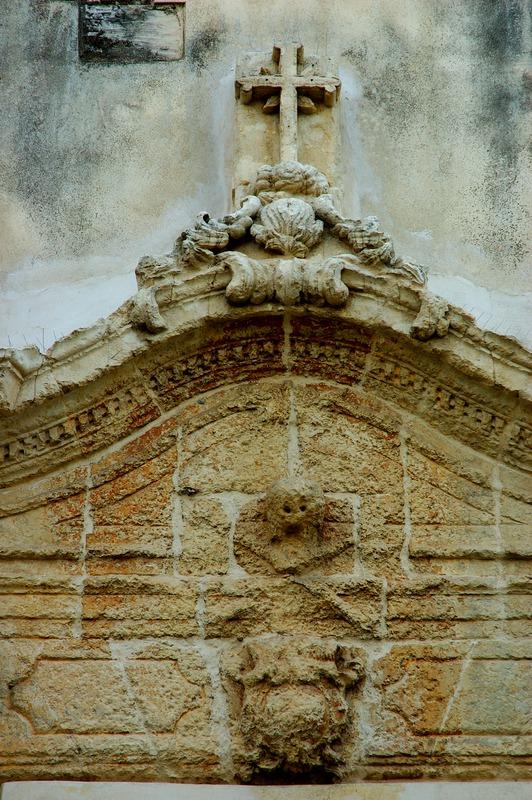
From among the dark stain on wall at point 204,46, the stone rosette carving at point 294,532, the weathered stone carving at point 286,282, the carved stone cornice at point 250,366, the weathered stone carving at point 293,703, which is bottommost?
the weathered stone carving at point 293,703

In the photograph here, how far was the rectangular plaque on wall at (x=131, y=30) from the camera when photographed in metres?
6.82

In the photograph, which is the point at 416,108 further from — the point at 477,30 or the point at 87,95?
the point at 87,95

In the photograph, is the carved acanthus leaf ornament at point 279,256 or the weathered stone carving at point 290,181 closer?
the carved acanthus leaf ornament at point 279,256

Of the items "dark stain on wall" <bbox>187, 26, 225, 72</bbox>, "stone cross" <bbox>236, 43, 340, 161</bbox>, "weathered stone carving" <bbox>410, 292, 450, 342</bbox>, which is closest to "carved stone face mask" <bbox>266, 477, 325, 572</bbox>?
"weathered stone carving" <bbox>410, 292, 450, 342</bbox>

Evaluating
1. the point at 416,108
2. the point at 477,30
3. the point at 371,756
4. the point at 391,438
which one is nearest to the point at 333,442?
the point at 391,438

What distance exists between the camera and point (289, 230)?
233 inches

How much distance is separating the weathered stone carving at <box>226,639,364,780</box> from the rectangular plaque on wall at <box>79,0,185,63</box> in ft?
9.26

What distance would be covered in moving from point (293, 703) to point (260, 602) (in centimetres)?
43

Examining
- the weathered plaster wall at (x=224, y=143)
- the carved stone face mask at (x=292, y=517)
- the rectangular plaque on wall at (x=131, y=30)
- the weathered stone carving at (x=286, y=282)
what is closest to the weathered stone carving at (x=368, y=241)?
the weathered stone carving at (x=286, y=282)

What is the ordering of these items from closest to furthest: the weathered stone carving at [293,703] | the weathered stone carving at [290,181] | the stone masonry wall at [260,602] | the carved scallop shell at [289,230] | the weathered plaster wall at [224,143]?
the weathered stone carving at [293,703]
the stone masonry wall at [260,602]
the carved scallop shell at [289,230]
the weathered stone carving at [290,181]
the weathered plaster wall at [224,143]

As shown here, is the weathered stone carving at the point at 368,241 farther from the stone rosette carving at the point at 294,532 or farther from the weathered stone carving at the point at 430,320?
the stone rosette carving at the point at 294,532

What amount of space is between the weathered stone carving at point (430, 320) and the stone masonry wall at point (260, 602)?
14.3 inches

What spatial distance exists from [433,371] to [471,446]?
0.32m

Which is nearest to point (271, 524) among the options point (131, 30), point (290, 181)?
point (290, 181)
